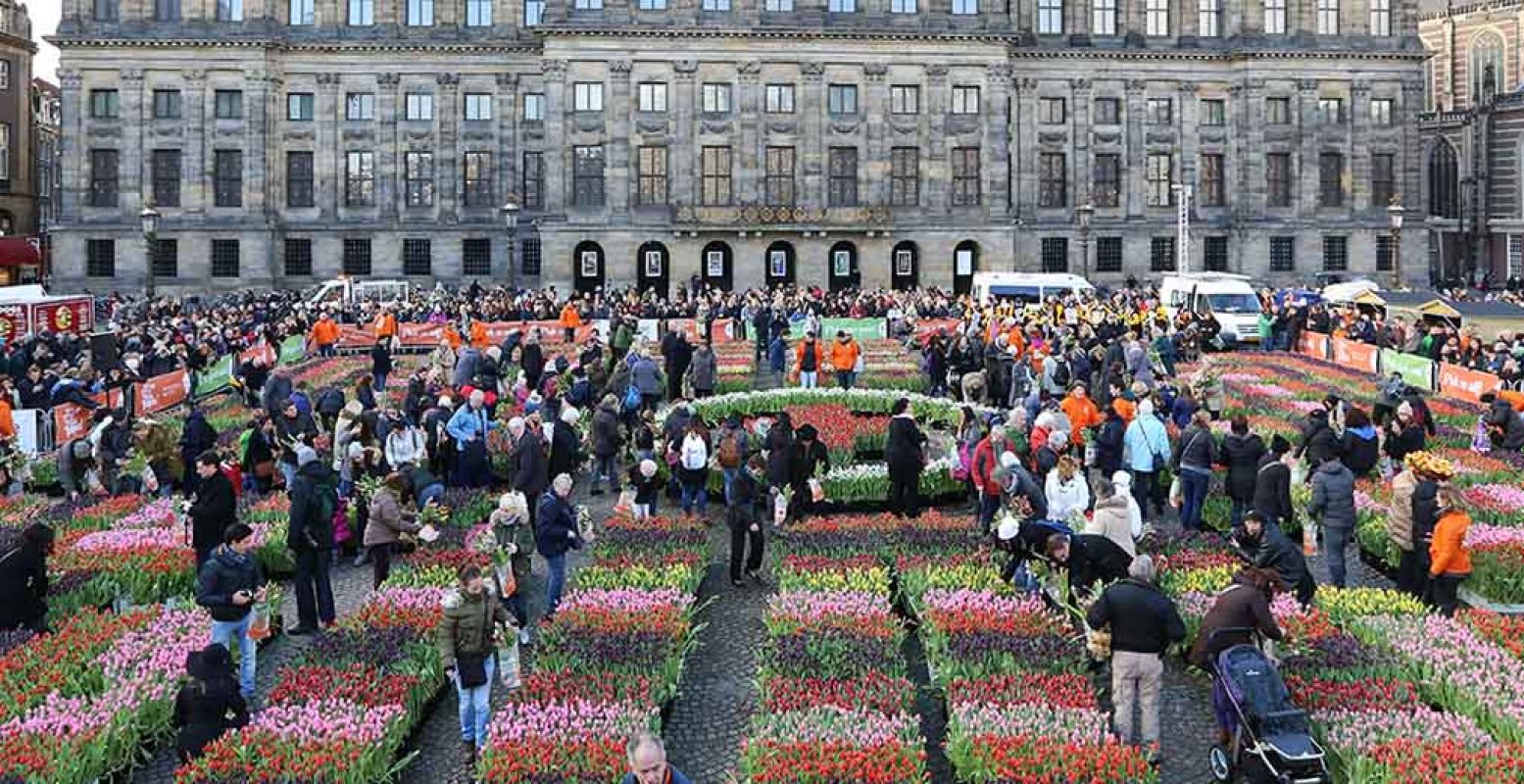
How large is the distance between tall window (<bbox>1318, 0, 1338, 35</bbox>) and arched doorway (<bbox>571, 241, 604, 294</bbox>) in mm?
40139

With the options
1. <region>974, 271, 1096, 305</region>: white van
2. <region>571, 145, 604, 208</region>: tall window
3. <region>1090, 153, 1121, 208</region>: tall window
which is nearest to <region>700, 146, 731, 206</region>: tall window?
<region>571, 145, 604, 208</region>: tall window

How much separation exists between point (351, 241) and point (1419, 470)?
6366 centimetres

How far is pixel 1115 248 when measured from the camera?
75.7 meters

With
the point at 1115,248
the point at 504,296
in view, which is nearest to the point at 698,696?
the point at 504,296

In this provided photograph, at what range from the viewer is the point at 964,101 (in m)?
70.4

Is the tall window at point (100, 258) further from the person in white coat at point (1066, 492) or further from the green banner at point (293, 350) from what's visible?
the person in white coat at point (1066, 492)

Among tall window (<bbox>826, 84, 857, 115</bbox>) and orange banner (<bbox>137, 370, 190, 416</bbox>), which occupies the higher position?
tall window (<bbox>826, 84, 857, 115</bbox>)

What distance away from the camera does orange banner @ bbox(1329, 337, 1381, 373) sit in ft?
133

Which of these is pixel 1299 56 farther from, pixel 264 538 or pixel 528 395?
pixel 264 538

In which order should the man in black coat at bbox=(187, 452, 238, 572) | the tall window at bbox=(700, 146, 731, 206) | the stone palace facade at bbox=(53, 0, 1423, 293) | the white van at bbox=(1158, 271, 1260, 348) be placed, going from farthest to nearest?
the tall window at bbox=(700, 146, 731, 206)
the stone palace facade at bbox=(53, 0, 1423, 293)
the white van at bbox=(1158, 271, 1260, 348)
the man in black coat at bbox=(187, 452, 238, 572)

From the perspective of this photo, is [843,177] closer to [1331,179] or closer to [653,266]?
[653,266]

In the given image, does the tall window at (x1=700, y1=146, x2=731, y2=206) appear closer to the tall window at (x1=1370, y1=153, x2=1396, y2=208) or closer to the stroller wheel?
the tall window at (x1=1370, y1=153, x2=1396, y2=208)

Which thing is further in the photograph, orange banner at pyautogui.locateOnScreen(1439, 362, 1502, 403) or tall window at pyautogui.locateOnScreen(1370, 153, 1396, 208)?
A: tall window at pyautogui.locateOnScreen(1370, 153, 1396, 208)

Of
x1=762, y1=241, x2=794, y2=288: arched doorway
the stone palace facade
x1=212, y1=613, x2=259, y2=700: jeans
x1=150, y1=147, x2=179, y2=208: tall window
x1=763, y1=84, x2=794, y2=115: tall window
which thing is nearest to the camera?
x1=212, y1=613, x2=259, y2=700: jeans
